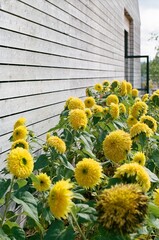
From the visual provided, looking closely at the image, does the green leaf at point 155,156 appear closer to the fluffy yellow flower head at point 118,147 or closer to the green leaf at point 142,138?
the green leaf at point 142,138

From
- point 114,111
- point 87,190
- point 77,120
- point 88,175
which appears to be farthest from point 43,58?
point 88,175

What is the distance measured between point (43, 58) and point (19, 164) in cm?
227

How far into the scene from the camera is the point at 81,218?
129 cm

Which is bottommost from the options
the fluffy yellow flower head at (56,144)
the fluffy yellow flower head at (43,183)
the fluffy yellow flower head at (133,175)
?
the fluffy yellow flower head at (43,183)

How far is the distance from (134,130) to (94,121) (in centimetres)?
98

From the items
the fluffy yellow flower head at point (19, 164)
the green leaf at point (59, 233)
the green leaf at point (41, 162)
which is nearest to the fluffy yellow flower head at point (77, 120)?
the green leaf at point (41, 162)

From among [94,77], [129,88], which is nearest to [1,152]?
[129,88]

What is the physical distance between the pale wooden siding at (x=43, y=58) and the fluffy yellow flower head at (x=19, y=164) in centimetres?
122

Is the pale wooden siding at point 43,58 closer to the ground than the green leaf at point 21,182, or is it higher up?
higher up

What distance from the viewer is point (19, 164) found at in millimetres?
1396

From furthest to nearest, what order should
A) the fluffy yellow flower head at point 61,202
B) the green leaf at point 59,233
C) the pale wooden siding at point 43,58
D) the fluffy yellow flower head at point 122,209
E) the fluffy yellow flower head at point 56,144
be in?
the pale wooden siding at point 43,58 < the fluffy yellow flower head at point 56,144 < the green leaf at point 59,233 < the fluffy yellow flower head at point 61,202 < the fluffy yellow flower head at point 122,209

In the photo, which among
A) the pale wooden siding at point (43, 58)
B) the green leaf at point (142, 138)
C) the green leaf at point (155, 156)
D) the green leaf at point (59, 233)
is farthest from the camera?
the pale wooden siding at point (43, 58)

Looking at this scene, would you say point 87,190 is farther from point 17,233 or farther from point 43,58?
point 43,58

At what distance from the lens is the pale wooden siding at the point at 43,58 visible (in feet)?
8.88
